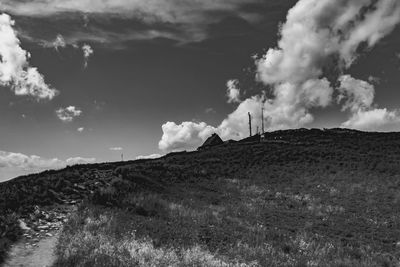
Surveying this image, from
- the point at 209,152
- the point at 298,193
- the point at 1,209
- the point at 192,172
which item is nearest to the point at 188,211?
the point at 1,209

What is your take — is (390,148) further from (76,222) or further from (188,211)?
(76,222)

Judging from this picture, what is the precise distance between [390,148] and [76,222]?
55.9 metres

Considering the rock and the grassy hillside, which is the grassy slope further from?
the rock

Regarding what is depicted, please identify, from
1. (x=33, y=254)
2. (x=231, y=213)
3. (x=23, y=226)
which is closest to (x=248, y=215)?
(x=231, y=213)

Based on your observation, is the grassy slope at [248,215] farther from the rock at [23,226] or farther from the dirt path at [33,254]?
the rock at [23,226]

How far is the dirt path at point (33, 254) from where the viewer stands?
38.0 ft

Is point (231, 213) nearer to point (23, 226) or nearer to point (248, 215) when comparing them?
point (248, 215)

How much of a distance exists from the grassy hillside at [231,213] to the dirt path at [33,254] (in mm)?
423

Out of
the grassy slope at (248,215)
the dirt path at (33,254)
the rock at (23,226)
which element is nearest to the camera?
the dirt path at (33,254)

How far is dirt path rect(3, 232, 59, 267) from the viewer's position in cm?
1157

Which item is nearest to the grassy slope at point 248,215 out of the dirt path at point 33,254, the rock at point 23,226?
the dirt path at point 33,254

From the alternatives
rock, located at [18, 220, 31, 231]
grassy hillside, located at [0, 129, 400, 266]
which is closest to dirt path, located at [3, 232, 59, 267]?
grassy hillside, located at [0, 129, 400, 266]

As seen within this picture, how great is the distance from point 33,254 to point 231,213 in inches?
584

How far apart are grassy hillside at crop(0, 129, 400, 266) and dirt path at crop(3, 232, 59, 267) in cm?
42
